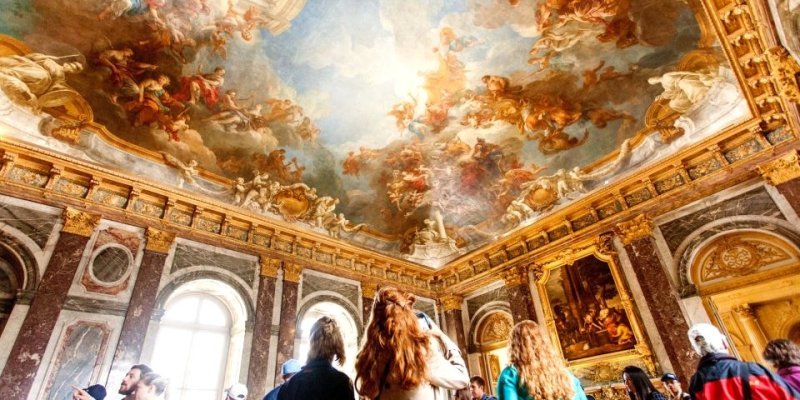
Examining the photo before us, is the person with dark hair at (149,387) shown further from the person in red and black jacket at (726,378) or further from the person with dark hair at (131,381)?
the person in red and black jacket at (726,378)

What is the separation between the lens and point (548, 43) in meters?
9.67

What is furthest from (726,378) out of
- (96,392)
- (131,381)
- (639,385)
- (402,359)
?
(96,392)

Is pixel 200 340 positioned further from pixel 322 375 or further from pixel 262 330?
pixel 322 375

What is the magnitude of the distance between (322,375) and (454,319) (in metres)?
11.5

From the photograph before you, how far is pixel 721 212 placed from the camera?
→ 8781mm

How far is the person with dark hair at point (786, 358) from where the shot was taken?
9.87 feet

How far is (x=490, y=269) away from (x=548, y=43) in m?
7.00

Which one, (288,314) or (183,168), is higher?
(183,168)

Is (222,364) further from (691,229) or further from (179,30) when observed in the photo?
(691,229)

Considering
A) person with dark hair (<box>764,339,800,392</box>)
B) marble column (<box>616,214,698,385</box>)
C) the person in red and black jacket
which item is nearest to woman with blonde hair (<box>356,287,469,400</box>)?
the person in red and black jacket

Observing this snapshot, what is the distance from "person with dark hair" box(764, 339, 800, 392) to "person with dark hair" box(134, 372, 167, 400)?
536cm

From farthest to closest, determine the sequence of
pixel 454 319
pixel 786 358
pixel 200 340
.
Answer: pixel 454 319 < pixel 200 340 < pixel 786 358

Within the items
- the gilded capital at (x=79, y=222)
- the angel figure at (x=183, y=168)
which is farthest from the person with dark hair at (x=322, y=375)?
the angel figure at (x=183, y=168)

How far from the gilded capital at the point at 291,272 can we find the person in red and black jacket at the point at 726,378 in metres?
8.96
